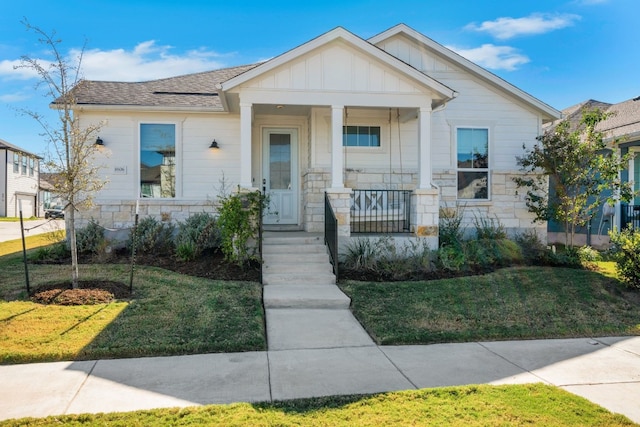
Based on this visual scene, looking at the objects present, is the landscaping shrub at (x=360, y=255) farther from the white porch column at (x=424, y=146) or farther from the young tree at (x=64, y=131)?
the young tree at (x=64, y=131)

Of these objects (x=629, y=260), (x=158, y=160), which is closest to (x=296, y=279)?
(x=158, y=160)

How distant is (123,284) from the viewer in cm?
697

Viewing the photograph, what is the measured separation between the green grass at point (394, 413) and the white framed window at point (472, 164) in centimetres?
777

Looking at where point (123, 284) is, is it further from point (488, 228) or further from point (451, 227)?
point (488, 228)

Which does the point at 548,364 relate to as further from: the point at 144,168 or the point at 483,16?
the point at 483,16

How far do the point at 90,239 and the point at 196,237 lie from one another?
7.74ft

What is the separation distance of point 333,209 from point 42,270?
5396mm

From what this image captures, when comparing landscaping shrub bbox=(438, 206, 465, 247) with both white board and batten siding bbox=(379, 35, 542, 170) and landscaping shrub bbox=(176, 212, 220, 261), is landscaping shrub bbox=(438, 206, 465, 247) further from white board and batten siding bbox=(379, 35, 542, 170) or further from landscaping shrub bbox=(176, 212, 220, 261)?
landscaping shrub bbox=(176, 212, 220, 261)

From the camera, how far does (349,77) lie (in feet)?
29.0

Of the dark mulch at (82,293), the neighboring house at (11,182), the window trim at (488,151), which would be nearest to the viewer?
the dark mulch at (82,293)

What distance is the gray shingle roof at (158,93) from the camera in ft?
32.6

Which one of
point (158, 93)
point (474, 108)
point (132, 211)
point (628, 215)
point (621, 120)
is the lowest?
point (628, 215)

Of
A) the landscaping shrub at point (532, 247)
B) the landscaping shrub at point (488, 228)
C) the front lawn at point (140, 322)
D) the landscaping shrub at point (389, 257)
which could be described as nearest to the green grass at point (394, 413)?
the front lawn at point (140, 322)

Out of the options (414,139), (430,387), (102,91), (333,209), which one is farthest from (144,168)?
(430,387)
